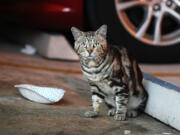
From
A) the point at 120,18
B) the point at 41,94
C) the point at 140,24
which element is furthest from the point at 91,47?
the point at 140,24

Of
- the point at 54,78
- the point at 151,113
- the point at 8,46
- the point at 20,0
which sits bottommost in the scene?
the point at 151,113

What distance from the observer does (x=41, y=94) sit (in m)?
3.60

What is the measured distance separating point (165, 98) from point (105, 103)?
0.53m

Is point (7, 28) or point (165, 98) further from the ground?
point (7, 28)

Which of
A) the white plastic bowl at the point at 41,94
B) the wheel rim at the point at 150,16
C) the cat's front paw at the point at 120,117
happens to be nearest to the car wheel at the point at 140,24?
the wheel rim at the point at 150,16

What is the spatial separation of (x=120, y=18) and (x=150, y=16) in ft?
1.05

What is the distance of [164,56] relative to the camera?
4.98m

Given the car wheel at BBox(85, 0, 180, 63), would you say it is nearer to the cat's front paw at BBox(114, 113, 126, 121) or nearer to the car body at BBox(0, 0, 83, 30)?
the car body at BBox(0, 0, 83, 30)

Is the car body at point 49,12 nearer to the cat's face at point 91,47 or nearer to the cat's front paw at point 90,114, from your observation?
the cat's face at point 91,47

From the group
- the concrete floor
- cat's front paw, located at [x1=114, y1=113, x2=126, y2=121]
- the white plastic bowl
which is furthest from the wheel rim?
cat's front paw, located at [x1=114, y1=113, x2=126, y2=121]

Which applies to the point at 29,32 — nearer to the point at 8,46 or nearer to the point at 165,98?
the point at 8,46

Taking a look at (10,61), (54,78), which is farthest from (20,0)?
(54,78)

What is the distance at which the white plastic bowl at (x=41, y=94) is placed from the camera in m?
3.54

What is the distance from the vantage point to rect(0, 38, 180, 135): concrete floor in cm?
305
